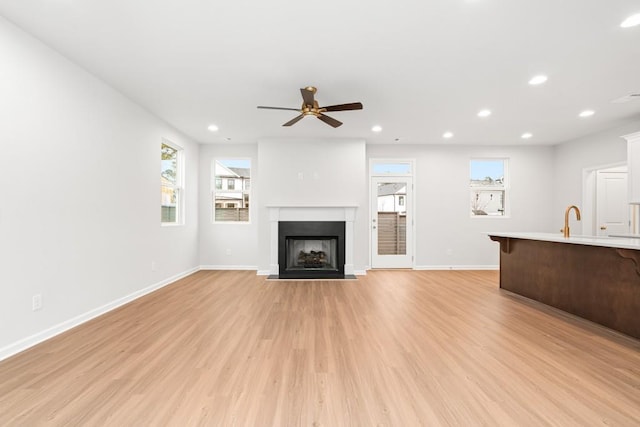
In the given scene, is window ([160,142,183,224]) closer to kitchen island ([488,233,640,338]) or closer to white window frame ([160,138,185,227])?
white window frame ([160,138,185,227])

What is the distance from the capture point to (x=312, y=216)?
574cm

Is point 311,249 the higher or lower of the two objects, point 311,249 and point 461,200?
the lower

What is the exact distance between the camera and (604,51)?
2.81m

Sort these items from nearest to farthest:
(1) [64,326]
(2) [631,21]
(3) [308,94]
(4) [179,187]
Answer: (2) [631,21], (1) [64,326], (3) [308,94], (4) [179,187]

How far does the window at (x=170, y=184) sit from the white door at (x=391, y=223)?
382 centimetres

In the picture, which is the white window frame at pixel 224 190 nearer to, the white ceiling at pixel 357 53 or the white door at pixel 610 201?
the white ceiling at pixel 357 53

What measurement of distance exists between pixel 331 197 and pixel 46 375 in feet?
15.0

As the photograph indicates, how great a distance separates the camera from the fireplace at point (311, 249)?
5.61 m

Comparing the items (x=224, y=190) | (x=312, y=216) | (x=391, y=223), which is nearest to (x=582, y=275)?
(x=391, y=223)

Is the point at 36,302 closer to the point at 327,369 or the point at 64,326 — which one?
the point at 64,326

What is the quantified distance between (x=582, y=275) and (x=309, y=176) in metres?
4.23

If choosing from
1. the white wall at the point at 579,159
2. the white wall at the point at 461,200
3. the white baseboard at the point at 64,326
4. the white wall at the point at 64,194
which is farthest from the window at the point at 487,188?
the white baseboard at the point at 64,326

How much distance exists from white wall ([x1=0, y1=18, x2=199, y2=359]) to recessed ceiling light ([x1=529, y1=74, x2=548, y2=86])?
4862 millimetres

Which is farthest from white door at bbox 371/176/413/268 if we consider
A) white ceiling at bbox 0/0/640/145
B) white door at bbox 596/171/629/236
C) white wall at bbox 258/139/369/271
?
white door at bbox 596/171/629/236
